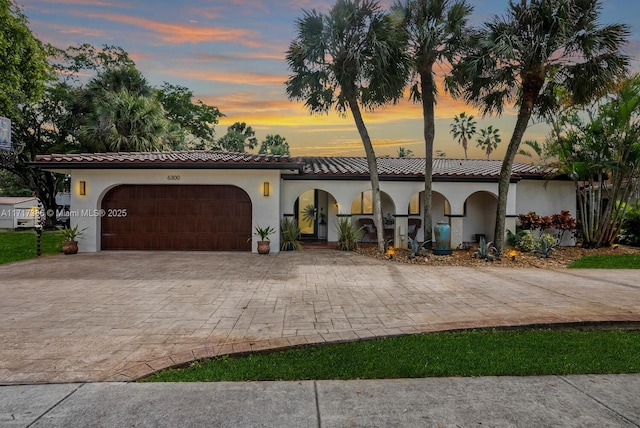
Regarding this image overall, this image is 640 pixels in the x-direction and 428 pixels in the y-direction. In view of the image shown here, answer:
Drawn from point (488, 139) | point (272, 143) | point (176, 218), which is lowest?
point (176, 218)

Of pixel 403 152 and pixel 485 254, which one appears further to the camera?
pixel 403 152

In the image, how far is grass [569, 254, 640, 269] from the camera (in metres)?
10.5

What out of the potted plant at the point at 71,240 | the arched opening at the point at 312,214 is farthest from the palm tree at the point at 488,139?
the potted plant at the point at 71,240

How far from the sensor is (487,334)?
468cm

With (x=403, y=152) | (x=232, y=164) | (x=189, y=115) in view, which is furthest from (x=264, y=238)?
(x=403, y=152)

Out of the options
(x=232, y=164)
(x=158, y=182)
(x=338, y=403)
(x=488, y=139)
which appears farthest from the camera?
(x=488, y=139)

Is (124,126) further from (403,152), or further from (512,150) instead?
(403,152)

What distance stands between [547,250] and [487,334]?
8626mm

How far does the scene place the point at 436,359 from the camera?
386 centimetres

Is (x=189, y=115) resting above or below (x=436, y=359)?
above

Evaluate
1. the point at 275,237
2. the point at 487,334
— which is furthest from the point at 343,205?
the point at 487,334

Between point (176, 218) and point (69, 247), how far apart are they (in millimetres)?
3382

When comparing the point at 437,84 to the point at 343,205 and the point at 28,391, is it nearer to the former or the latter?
the point at 343,205

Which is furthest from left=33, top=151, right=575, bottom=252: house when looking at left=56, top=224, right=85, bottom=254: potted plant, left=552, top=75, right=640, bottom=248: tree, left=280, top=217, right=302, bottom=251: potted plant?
left=552, top=75, right=640, bottom=248: tree
